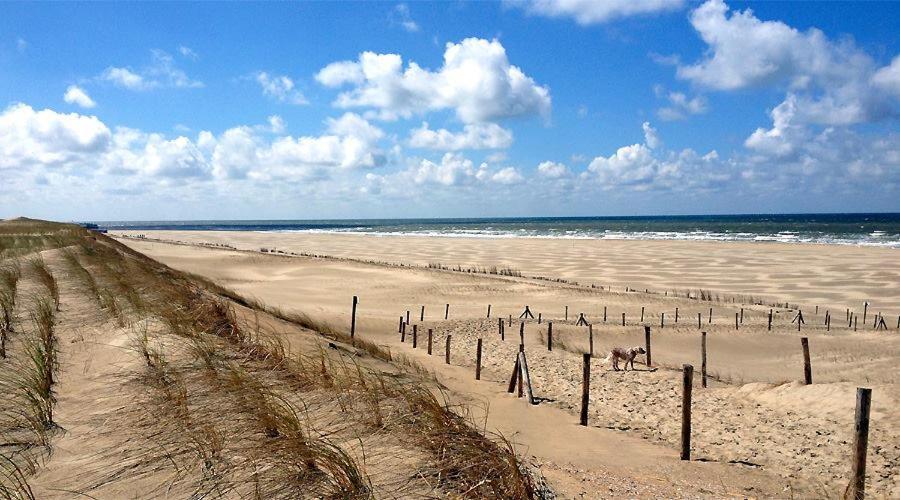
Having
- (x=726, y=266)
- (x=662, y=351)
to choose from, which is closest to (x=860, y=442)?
(x=662, y=351)

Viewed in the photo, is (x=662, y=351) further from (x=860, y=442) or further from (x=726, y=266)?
(x=726, y=266)

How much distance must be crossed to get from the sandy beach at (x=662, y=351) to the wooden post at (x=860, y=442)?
27.7 inches

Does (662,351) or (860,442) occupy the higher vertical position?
(860,442)

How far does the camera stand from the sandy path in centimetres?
3591

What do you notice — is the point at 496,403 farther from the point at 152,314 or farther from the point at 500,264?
the point at 500,264

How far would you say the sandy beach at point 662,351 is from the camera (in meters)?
9.23

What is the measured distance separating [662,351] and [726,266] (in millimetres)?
34482

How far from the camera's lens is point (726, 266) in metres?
50.5

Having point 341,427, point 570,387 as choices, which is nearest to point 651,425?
point 570,387

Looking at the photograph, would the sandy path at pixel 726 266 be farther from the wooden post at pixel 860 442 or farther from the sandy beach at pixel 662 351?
the wooden post at pixel 860 442

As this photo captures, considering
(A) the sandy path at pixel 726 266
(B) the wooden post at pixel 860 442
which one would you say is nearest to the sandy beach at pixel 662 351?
(A) the sandy path at pixel 726 266

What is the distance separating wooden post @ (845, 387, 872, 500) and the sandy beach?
0.70 m

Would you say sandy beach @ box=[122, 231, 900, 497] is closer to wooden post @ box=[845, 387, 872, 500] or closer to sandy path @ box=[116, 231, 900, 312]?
sandy path @ box=[116, 231, 900, 312]

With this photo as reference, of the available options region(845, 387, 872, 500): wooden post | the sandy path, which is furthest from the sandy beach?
region(845, 387, 872, 500): wooden post
